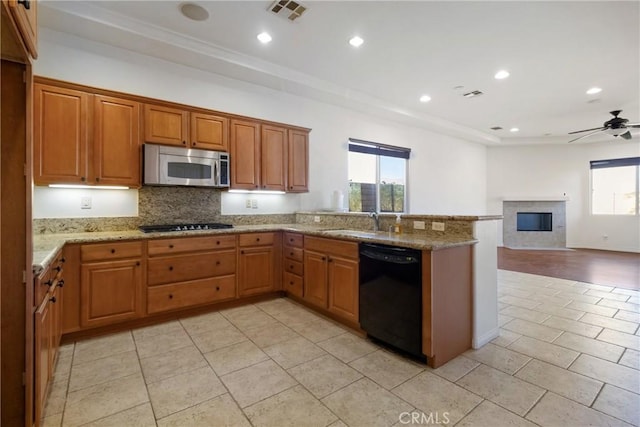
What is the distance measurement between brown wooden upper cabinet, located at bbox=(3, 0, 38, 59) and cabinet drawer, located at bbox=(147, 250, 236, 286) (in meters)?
1.99

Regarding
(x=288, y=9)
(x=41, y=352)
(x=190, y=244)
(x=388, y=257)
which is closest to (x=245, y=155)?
(x=190, y=244)

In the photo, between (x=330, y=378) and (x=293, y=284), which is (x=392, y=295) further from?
(x=293, y=284)

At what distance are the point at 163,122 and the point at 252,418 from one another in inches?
117

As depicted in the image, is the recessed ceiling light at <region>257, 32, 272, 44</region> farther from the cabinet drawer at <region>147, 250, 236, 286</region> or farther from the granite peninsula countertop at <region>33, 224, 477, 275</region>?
the cabinet drawer at <region>147, 250, 236, 286</region>

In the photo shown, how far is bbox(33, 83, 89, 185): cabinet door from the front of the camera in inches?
105

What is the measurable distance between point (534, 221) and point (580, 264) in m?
2.63

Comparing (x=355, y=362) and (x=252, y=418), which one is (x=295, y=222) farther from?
(x=252, y=418)

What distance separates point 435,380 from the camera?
209cm

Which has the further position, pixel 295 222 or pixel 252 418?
pixel 295 222

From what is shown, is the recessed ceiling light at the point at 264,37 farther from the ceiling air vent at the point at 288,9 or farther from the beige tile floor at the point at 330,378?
the beige tile floor at the point at 330,378

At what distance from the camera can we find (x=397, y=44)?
3.37 meters

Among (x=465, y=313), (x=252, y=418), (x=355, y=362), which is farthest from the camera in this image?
(x=465, y=313)

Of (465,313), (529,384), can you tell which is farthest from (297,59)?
(529,384)

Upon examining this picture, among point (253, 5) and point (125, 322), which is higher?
point (253, 5)
